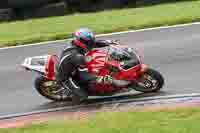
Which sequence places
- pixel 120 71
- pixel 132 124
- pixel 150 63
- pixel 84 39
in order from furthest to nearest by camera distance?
1. pixel 150 63
2. pixel 120 71
3. pixel 84 39
4. pixel 132 124

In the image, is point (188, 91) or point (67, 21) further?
point (67, 21)

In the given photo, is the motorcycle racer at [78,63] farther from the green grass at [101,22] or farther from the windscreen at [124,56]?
the green grass at [101,22]

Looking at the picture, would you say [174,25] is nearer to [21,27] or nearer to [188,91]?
[21,27]

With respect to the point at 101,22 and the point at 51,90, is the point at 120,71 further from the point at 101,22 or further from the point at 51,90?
the point at 101,22

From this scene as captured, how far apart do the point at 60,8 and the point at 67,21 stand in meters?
1.98

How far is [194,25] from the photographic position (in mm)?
18203

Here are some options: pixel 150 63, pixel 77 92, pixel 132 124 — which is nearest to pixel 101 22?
pixel 150 63

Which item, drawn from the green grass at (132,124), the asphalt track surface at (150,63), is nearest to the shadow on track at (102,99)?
the asphalt track surface at (150,63)

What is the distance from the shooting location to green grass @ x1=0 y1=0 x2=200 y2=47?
18.8 meters

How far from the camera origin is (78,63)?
12242 millimetres

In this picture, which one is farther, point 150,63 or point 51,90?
point 150,63

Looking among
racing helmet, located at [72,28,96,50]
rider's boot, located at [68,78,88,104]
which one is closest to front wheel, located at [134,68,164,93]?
rider's boot, located at [68,78,88,104]

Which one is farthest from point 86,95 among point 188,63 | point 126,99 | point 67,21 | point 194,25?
point 67,21

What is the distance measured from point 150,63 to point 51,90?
2.83 meters
